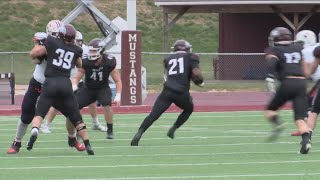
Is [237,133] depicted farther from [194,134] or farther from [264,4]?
[264,4]

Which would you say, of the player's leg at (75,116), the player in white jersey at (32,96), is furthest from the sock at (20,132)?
the player's leg at (75,116)

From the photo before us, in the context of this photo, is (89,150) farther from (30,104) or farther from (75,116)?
(30,104)

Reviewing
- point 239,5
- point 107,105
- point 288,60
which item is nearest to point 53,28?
point 107,105

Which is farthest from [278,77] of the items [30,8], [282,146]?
[30,8]

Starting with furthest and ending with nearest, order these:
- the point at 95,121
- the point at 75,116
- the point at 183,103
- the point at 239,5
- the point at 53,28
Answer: the point at 239,5 < the point at 95,121 < the point at 183,103 < the point at 53,28 < the point at 75,116

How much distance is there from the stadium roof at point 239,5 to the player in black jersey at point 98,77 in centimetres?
2001

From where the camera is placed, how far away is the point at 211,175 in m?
13.0

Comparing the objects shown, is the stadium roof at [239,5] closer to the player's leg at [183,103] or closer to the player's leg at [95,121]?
the player's leg at [95,121]

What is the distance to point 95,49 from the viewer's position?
18.3 metres

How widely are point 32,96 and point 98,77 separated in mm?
2808

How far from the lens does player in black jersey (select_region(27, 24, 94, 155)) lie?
15.2 m

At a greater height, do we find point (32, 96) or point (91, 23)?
point (32, 96)

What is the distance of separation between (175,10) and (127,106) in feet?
46.1

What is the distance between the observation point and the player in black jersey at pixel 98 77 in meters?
18.4
